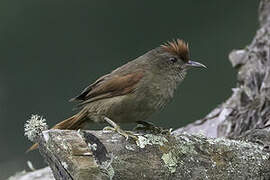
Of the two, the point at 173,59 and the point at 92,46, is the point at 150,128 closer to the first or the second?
the point at 173,59

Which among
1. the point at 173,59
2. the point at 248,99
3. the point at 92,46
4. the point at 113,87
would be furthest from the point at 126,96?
the point at 92,46

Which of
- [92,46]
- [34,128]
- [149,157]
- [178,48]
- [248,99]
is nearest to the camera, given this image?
[149,157]

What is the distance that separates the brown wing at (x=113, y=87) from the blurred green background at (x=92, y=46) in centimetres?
294

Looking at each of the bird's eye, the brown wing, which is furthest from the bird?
the bird's eye

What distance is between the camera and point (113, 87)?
4.84 metres

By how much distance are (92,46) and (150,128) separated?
3921 mm

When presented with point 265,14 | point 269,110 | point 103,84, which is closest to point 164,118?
point 265,14

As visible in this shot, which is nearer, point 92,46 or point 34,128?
point 34,128

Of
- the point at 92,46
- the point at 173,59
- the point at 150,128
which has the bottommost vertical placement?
the point at 150,128

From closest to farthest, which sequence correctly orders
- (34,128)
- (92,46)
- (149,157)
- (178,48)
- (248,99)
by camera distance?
(149,157)
(34,128)
(178,48)
(248,99)
(92,46)

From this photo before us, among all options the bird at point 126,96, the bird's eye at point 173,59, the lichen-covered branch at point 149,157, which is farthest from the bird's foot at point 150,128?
the bird's eye at point 173,59

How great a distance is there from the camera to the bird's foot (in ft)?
15.1

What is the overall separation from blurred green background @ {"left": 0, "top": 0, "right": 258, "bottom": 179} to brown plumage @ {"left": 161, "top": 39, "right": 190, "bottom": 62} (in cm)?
298

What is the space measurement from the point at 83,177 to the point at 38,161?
365 cm
